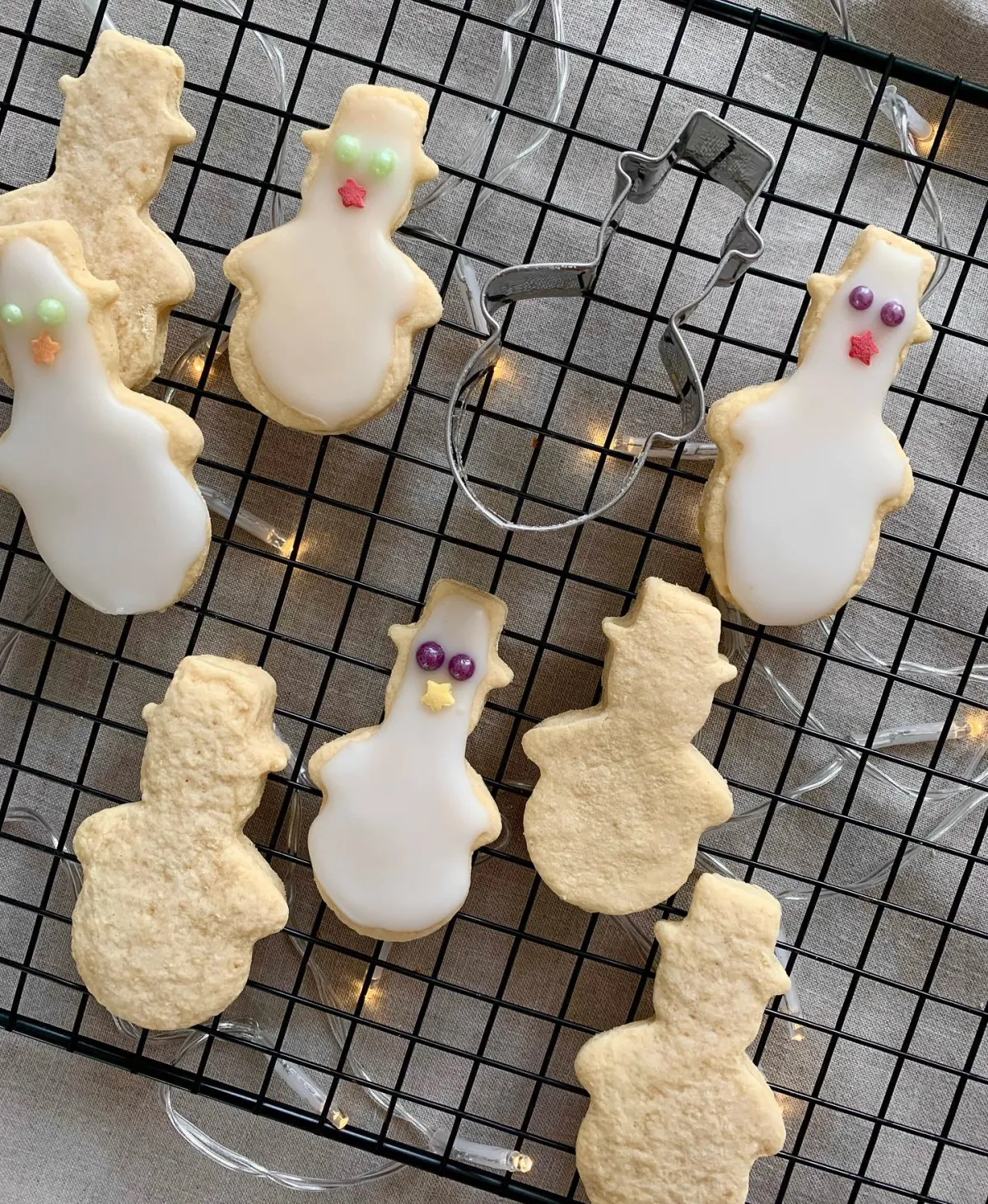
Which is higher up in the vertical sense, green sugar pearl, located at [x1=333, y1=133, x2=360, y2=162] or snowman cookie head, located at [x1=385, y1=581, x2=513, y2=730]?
green sugar pearl, located at [x1=333, y1=133, x2=360, y2=162]

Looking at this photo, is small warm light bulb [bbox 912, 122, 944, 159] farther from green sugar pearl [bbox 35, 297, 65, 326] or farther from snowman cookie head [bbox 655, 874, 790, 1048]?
green sugar pearl [bbox 35, 297, 65, 326]

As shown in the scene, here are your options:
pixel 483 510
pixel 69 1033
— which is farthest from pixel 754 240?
pixel 69 1033

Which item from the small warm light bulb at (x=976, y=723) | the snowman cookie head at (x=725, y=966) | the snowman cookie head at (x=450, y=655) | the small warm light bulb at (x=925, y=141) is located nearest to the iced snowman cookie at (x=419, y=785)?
the snowman cookie head at (x=450, y=655)

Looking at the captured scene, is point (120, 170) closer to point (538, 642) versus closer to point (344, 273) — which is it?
point (344, 273)

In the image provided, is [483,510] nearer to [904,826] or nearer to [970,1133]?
[904,826]

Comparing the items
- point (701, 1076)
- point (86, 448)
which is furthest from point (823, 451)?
point (86, 448)

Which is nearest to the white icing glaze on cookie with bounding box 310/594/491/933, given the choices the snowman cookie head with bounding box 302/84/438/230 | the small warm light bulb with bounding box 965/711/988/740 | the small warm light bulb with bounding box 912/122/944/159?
the snowman cookie head with bounding box 302/84/438/230
